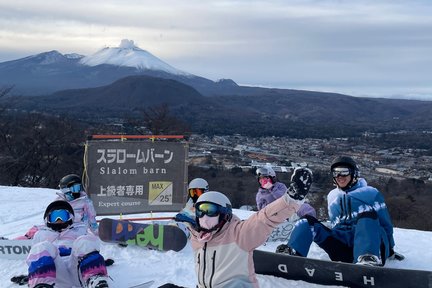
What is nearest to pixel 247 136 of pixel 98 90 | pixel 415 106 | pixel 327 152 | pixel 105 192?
pixel 327 152

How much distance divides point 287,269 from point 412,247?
279cm

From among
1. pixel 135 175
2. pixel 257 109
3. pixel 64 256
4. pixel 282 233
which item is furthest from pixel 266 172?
pixel 257 109

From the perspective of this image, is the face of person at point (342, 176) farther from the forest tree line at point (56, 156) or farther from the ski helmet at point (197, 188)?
the forest tree line at point (56, 156)

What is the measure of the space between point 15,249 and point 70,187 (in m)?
1.08

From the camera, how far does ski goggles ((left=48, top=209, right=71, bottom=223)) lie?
4820mm

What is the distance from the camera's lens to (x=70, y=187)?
6289 mm

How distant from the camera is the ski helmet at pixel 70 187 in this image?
627cm

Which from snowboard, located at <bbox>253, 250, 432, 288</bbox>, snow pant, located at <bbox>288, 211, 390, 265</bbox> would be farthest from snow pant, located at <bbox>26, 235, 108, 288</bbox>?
snow pant, located at <bbox>288, 211, 390, 265</bbox>

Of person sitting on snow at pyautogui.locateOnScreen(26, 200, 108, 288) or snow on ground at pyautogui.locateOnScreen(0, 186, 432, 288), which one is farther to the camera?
snow on ground at pyautogui.locateOnScreen(0, 186, 432, 288)

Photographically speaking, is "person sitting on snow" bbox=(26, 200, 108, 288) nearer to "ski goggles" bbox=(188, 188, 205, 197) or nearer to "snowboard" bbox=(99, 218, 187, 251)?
"snowboard" bbox=(99, 218, 187, 251)

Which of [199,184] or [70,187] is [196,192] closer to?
[199,184]

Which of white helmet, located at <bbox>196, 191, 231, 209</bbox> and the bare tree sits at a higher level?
white helmet, located at <bbox>196, 191, 231, 209</bbox>

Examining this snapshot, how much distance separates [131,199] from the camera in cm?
764

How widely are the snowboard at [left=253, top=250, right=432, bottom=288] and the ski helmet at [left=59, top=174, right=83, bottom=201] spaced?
2.77 meters
